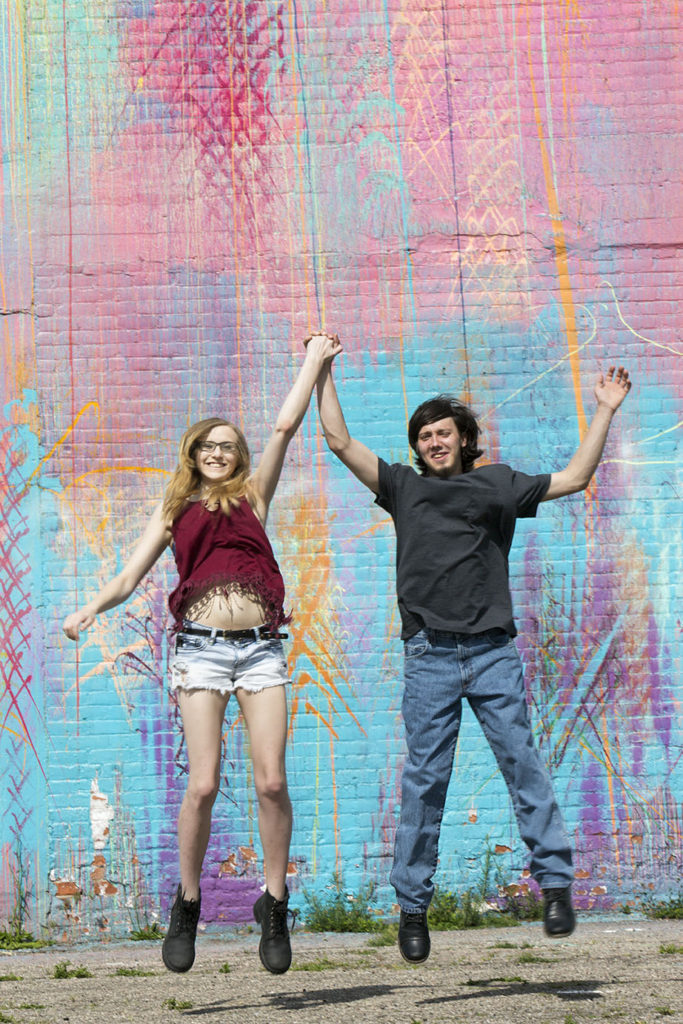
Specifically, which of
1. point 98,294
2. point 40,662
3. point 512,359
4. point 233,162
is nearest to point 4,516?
point 40,662

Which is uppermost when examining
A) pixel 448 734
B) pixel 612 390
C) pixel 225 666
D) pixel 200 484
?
pixel 612 390

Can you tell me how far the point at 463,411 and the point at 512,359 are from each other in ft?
7.68

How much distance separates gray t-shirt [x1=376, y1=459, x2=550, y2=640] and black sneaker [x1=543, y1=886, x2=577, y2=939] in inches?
37.4

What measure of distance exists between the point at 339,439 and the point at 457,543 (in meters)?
0.60

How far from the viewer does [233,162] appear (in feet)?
23.4

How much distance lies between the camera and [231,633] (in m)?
4.60

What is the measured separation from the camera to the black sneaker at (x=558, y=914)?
14.1 ft

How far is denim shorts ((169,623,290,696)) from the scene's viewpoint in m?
4.56

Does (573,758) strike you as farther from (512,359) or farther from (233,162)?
(233,162)

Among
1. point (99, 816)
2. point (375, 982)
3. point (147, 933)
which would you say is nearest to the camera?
point (375, 982)

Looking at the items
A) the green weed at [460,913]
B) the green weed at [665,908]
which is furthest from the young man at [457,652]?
the green weed at [665,908]

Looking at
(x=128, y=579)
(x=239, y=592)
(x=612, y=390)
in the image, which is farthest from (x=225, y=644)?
(x=612, y=390)

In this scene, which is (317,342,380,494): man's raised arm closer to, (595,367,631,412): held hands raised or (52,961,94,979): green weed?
(595,367,631,412): held hands raised

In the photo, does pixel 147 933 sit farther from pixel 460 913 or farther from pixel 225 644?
pixel 225 644
